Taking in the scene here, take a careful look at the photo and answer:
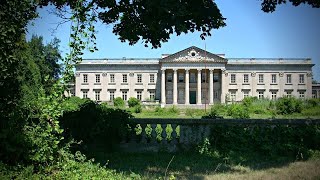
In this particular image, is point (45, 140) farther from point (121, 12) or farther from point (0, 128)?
point (121, 12)

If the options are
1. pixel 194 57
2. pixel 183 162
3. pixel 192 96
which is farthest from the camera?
pixel 192 96

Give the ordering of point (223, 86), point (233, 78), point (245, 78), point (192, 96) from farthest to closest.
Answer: point (192, 96), point (233, 78), point (245, 78), point (223, 86)

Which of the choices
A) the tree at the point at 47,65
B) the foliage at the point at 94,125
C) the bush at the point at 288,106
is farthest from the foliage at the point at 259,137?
the bush at the point at 288,106

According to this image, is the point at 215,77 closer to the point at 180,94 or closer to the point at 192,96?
the point at 192,96

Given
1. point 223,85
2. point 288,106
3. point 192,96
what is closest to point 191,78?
point 192,96

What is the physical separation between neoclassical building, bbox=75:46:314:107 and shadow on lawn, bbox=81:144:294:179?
49983 mm

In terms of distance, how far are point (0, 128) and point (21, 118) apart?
313 mm

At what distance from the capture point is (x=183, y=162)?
21.0ft

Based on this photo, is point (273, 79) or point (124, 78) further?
point (124, 78)

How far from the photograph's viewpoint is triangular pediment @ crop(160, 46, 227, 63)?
56.4 m

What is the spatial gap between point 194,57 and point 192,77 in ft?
15.7

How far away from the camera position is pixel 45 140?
172 inches

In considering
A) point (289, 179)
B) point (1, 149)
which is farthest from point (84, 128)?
point (289, 179)

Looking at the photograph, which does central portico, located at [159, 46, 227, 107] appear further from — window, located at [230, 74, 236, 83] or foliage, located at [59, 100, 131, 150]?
foliage, located at [59, 100, 131, 150]
